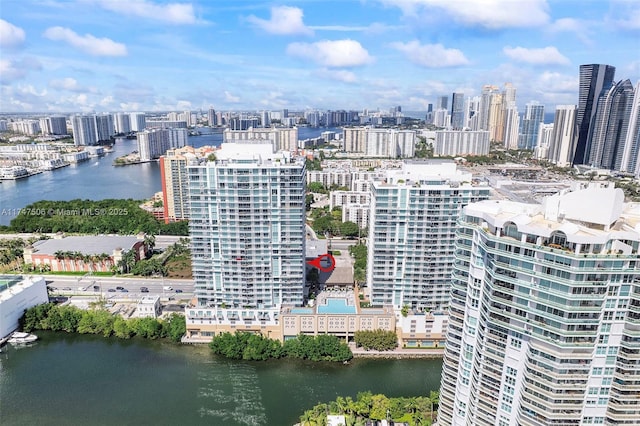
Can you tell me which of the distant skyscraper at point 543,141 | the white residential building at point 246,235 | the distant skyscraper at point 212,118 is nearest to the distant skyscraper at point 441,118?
the distant skyscraper at point 543,141

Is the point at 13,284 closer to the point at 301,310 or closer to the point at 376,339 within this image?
the point at 301,310

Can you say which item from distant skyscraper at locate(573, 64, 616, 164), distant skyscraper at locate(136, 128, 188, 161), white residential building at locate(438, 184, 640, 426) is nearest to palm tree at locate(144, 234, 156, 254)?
white residential building at locate(438, 184, 640, 426)

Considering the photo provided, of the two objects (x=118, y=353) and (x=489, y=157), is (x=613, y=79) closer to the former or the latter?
(x=489, y=157)

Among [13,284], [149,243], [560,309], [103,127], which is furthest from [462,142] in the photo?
[103,127]

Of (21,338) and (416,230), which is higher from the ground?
(416,230)

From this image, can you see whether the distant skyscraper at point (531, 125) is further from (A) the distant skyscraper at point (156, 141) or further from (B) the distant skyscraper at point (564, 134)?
(A) the distant skyscraper at point (156, 141)

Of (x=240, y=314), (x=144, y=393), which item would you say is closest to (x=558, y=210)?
(x=240, y=314)

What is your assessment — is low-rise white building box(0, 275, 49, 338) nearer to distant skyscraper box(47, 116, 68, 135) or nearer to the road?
the road
